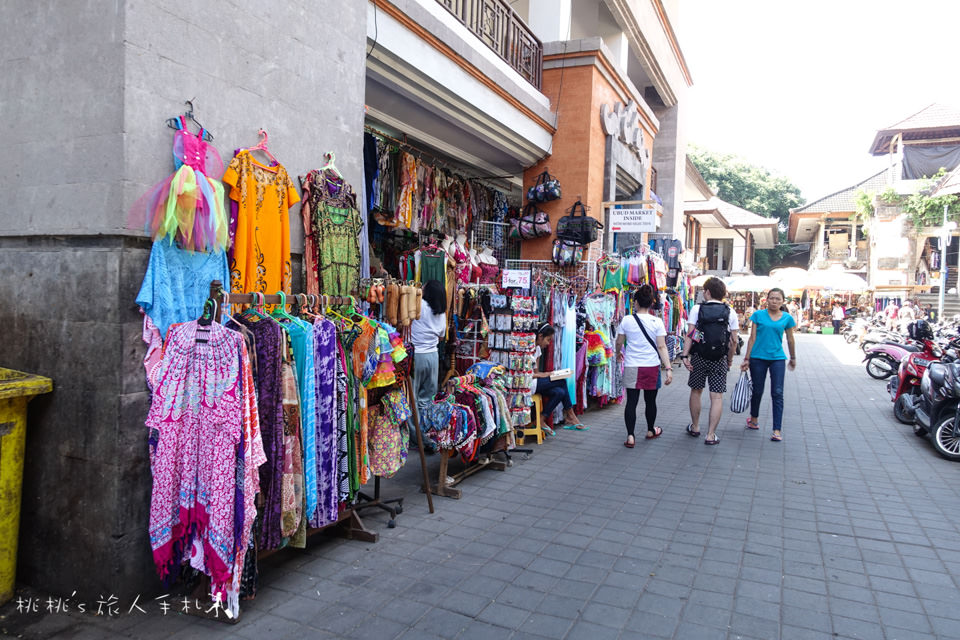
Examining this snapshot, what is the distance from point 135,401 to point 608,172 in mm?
9408

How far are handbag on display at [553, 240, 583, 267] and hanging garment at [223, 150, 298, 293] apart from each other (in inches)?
234

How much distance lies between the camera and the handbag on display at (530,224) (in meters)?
9.86

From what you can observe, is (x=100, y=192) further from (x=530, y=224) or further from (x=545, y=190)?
(x=545, y=190)

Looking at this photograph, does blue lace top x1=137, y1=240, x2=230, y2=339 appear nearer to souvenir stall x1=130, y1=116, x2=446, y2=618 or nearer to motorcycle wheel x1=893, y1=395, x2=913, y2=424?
souvenir stall x1=130, y1=116, x2=446, y2=618

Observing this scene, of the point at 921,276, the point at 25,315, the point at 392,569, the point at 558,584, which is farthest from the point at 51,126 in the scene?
the point at 921,276

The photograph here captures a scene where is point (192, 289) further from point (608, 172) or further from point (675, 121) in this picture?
point (675, 121)

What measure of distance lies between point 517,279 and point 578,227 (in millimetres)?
3442

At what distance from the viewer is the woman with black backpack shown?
6.79 metres

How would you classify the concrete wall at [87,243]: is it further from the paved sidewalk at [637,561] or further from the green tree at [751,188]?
the green tree at [751,188]

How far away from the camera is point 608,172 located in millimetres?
10961

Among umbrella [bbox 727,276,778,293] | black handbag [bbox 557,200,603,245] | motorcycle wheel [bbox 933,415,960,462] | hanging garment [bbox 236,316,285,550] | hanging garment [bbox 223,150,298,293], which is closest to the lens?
hanging garment [bbox 236,316,285,550]

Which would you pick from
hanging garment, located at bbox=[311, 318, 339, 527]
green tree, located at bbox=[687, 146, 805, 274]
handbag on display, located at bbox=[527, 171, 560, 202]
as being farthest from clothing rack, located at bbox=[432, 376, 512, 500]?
green tree, located at bbox=[687, 146, 805, 274]

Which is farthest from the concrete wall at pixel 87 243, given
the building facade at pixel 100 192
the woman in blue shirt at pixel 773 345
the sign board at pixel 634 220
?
the sign board at pixel 634 220

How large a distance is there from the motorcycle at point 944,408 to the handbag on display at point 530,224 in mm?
5565
